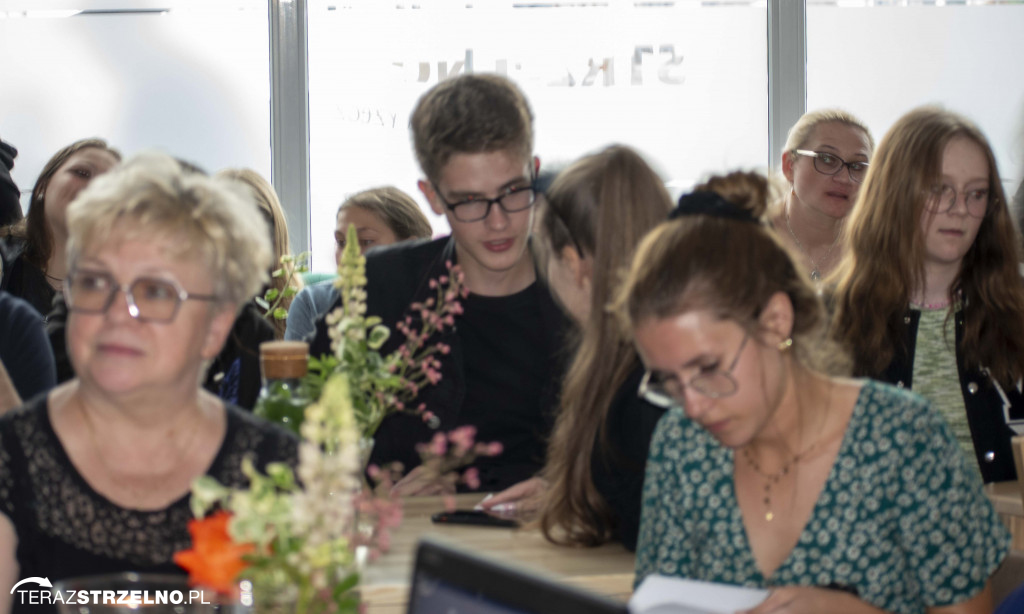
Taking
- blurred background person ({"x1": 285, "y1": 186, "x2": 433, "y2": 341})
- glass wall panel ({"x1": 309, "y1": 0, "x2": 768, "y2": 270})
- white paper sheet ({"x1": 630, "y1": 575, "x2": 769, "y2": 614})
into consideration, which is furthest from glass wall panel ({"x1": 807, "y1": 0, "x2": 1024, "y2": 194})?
white paper sheet ({"x1": 630, "y1": 575, "x2": 769, "y2": 614})

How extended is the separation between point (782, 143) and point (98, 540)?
4.56 m

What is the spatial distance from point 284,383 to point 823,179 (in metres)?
2.74

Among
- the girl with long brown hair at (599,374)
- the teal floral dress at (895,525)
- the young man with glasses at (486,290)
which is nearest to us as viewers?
the teal floral dress at (895,525)

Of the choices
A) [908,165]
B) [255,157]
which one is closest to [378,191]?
[255,157]

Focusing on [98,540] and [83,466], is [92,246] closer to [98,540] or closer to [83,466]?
[83,466]

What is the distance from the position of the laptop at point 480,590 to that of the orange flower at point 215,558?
154mm

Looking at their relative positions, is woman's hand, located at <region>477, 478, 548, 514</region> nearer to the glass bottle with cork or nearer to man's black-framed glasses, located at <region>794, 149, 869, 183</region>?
the glass bottle with cork

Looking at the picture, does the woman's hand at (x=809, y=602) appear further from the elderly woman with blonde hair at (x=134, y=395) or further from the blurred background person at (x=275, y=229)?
the blurred background person at (x=275, y=229)

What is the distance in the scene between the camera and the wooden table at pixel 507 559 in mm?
1699

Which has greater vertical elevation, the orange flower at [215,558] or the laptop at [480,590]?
the orange flower at [215,558]

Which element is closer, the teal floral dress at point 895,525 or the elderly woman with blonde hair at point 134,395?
the elderly woman with blonde hair at point 134,395

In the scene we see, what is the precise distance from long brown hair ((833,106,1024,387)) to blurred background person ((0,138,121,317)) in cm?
252

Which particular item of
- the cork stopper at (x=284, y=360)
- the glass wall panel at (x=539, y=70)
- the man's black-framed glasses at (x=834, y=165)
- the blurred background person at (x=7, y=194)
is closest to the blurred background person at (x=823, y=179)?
the man's black-framed glasses at (x=834, y=165)

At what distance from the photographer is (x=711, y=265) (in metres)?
1.65
